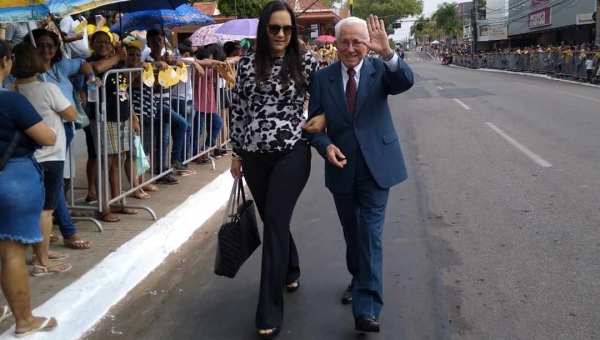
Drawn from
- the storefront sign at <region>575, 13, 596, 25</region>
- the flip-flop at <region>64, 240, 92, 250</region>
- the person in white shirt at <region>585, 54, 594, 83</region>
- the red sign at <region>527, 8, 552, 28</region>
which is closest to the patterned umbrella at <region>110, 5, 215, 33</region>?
the flip-flop at <region>64, 240, 92, 250</region>

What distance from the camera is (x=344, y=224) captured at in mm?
3988

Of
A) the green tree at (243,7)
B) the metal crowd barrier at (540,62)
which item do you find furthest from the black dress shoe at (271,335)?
the metal crowd barrier at (540,62)

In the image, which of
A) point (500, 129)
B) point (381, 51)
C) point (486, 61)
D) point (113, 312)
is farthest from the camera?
point (486, 61)

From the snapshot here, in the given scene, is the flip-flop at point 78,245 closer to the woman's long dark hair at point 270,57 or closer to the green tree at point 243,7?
the woman's long dark hair at point 270,57

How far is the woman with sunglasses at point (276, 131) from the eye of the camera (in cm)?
377

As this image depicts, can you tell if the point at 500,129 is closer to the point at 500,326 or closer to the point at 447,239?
the point at 447,239

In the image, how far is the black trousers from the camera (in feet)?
12.4

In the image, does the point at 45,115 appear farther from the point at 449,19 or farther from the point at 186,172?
the point at 449,19

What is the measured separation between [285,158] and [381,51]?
0.87 metres

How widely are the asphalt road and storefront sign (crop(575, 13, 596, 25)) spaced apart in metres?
35.0

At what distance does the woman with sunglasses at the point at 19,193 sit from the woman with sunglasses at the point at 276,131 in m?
1.22

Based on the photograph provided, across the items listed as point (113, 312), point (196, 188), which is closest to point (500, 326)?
point (113, 312)

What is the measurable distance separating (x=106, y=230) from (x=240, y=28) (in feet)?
21.2

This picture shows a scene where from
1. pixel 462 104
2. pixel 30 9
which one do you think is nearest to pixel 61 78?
A: pixel 30 9
